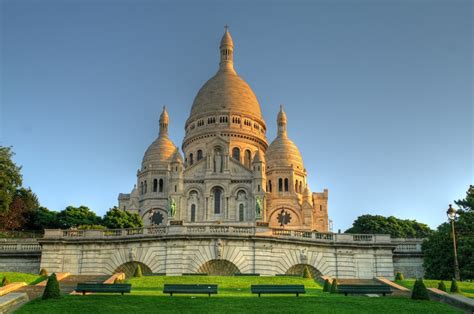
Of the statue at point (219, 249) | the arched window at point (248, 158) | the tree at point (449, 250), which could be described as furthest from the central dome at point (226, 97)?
the statue at point (219, 249)

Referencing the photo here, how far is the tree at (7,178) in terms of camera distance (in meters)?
52.6

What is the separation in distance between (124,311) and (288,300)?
6.35 meters

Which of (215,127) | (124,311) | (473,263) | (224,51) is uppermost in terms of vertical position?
(224,51)

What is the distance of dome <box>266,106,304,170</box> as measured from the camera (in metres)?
93.1

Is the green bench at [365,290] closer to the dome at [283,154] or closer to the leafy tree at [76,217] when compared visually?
the leafy tree at [76,217]

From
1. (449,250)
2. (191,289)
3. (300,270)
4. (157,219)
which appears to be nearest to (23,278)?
(191,289)

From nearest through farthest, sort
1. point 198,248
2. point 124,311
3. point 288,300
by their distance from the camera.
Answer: point 124,311, point 288,300, point 198,248

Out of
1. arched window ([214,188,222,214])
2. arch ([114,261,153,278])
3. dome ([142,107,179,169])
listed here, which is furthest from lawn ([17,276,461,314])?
dome ([142,107,179,169])

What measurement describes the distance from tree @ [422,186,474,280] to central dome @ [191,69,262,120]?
2342 inches

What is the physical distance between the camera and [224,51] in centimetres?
11100

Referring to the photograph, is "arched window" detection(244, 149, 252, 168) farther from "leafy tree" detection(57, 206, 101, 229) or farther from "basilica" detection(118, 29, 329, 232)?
"leafy tree" detection(57, 206, 101, 229)

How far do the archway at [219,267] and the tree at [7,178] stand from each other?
2340 cm

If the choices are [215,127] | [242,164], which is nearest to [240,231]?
[242,164]

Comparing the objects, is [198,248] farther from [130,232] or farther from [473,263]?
[473,263]
